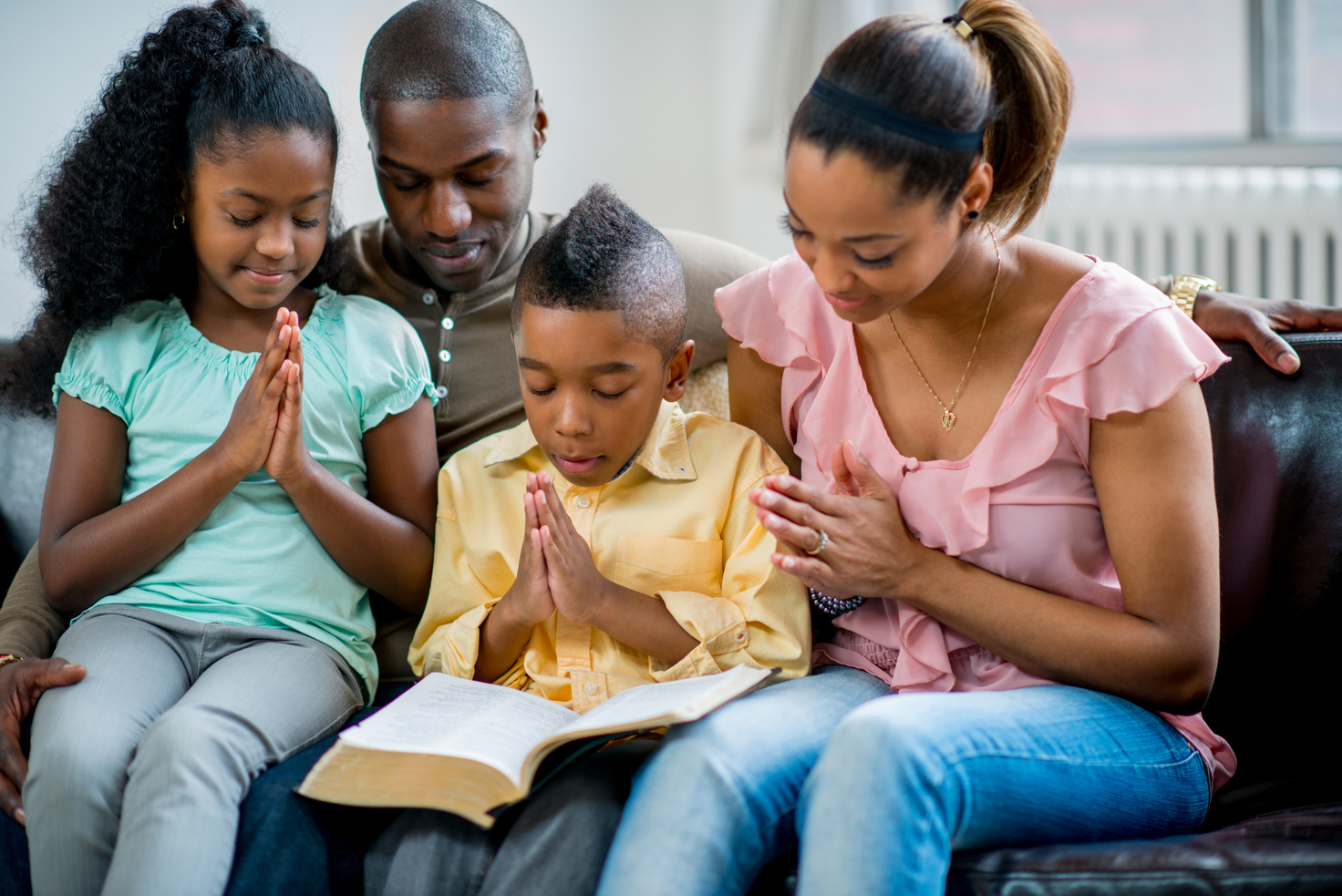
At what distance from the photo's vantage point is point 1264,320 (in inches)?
63.7

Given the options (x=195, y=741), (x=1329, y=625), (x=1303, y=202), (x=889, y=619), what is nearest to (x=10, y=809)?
(x=195, y=741)

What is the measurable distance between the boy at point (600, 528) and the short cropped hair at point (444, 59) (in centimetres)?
29

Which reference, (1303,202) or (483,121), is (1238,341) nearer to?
(483,121)

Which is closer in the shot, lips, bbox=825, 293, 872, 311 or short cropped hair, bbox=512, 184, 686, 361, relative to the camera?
lips, bbox=825, 293, 872, 311

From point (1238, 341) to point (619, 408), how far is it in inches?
35.6

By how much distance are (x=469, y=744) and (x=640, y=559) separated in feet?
1.34

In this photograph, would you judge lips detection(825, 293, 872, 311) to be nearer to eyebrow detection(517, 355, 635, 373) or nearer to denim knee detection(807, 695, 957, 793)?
eyebrow detection(517, 355, 635, 373)

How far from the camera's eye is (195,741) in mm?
1257

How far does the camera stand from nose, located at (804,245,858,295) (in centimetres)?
125

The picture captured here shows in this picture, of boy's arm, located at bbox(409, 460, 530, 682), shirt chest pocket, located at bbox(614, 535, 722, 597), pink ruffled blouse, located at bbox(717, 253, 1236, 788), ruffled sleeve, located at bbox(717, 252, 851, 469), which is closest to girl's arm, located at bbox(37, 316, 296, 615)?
boy's arm, located at bbox(409, 460, 530, 682)

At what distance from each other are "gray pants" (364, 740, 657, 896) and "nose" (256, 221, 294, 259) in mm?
749

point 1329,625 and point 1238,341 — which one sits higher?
point 1238,341

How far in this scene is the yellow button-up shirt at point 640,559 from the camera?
4.73 ft

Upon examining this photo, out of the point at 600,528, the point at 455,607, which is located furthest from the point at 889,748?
the point at 455,607
